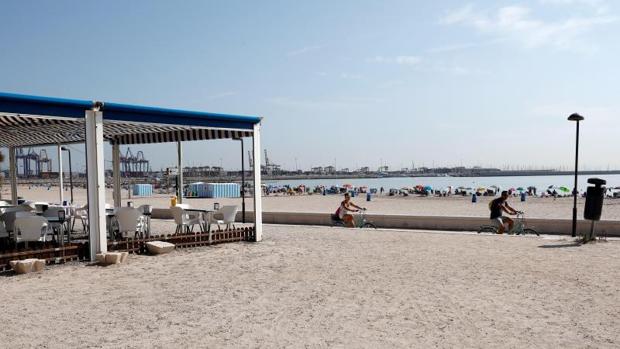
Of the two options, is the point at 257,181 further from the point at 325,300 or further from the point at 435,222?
the point at 435,222

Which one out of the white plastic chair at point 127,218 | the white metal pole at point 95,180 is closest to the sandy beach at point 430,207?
the white plastic chair at point 127,218

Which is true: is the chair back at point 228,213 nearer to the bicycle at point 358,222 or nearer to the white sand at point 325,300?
the white sand at point 325,300

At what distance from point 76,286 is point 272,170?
19135 cm

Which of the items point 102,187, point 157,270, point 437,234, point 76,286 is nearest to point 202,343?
point 76,286

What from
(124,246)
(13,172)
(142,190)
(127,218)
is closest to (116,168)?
(13,172)

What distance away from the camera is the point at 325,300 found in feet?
18.3

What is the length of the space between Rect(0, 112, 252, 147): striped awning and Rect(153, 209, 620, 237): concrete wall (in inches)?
164

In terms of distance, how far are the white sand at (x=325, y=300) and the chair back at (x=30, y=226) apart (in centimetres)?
83

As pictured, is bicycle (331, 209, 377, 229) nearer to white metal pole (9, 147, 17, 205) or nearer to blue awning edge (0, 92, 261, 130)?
blue awning edge (0, 92, 261, 130)

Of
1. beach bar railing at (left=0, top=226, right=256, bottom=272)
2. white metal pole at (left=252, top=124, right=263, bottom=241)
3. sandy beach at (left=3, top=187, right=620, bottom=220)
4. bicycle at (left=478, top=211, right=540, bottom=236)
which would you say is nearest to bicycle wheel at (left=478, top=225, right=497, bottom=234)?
bicycle at (left=478, top=211, right=540, bottom=236)

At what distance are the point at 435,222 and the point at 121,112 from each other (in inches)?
331

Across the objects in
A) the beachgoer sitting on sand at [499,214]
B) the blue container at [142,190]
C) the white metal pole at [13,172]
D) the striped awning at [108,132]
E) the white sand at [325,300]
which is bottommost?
the blue container at [142,190]

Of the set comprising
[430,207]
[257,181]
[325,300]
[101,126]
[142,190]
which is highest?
[101,126]

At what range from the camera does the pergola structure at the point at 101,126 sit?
25.2 feet
